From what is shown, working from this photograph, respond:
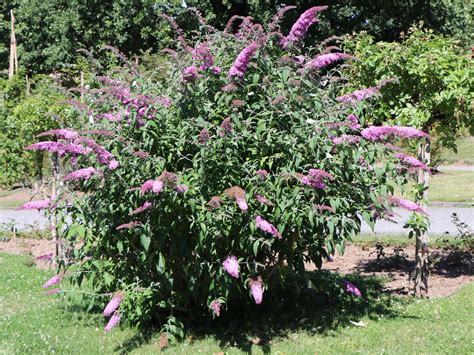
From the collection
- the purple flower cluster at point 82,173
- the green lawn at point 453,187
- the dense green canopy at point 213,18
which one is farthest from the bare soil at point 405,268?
the dense green canopy at point 213,18

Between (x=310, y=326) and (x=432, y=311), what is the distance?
4.17 ft

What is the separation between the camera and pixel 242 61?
4.68 meters

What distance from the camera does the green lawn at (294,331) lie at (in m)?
4.86

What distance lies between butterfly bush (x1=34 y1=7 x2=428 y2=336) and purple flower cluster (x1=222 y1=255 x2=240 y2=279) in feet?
0.11

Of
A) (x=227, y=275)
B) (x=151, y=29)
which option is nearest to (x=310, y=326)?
(x=227, y=275)

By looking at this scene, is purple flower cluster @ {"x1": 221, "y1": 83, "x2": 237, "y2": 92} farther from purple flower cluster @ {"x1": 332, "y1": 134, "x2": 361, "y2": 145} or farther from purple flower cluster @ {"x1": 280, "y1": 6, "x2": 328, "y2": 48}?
purple flower cluster @ {"x1": 332, "y1": 134, "x2": 361, "y2": 145}

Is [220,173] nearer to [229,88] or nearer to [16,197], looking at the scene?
[229,88]

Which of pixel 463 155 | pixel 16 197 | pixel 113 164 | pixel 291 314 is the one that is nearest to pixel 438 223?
pixel 291 314

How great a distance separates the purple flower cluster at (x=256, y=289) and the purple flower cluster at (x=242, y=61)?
5.72 ft

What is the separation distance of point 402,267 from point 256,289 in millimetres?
3919

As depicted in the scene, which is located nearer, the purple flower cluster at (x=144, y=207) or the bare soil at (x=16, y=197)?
the purple flower cluster at (x=144, y=207)

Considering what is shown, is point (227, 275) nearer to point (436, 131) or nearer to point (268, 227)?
point (268, 227)

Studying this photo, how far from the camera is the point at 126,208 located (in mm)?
4793

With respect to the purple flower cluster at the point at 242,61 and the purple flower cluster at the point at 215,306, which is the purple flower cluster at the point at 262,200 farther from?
the purple flower cluster at the point at 242,61
